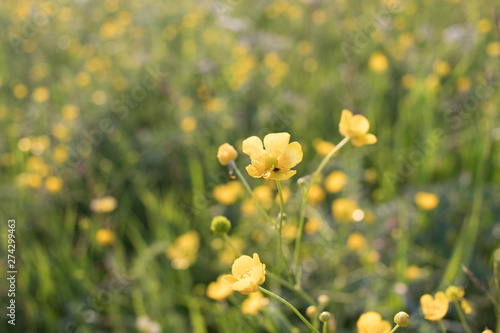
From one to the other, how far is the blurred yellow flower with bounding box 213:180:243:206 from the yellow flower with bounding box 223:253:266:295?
45.5 inches

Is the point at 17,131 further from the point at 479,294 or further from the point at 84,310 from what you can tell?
the point at 479,294

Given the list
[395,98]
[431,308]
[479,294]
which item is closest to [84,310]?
[431,308]

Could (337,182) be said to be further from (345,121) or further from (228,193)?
(345,121)

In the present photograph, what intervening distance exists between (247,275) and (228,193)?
1171 millimetres

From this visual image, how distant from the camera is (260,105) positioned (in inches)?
105

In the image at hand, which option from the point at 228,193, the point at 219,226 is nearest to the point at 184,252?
the point at 228,193

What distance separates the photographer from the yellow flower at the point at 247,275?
0.65 metres

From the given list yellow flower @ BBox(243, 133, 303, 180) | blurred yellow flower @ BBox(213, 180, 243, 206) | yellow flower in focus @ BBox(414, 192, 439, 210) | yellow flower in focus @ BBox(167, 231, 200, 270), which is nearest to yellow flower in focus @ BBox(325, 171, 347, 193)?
yellow flower in focus @ BBox(414, 192, 439, 210)

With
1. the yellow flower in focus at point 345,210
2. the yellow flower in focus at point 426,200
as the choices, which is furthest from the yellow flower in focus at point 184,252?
the yellow flower in focus at point 426,200

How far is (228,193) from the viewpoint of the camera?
192cm

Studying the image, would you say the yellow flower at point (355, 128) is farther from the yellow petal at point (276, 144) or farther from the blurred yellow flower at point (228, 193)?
the blurred yellow flower at point (228, 193)

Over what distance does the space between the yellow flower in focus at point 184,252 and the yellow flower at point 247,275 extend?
1.01m

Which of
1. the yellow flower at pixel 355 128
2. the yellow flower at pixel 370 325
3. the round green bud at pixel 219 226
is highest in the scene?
the yellow flower at pixel 355 128

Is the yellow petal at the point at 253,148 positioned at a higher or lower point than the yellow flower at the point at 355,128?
lower
